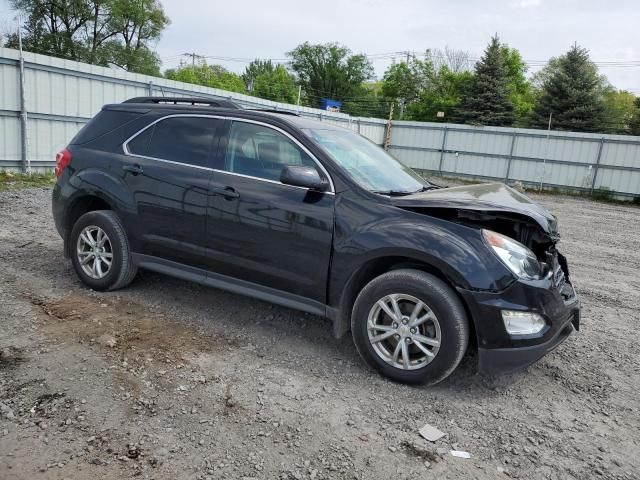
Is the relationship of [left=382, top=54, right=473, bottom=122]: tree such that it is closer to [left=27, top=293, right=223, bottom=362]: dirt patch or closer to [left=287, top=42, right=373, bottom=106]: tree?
[left=287, top=42, right=373, bottom=106]: tree

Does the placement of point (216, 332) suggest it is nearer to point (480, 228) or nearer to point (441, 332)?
point (441, 332)

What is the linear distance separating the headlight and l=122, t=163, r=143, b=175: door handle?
2.96m

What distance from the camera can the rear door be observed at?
4117 millimetres

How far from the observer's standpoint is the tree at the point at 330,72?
221 feet

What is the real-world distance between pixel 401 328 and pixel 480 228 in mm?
837

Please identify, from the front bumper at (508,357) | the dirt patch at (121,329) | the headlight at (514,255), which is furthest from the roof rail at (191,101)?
the front bumper at (508,357)

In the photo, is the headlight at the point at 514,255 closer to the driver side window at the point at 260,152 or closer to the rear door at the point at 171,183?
the driver side window at the point at 260,152

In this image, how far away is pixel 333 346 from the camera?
12.9 feet

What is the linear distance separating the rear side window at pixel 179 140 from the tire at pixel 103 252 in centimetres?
70

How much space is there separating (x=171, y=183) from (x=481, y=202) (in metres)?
2.51

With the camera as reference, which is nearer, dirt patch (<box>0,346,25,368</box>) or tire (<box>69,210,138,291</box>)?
dirt patch (<box>0,346,25,368</box>)

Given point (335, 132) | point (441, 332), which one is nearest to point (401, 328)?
point (441, 332)

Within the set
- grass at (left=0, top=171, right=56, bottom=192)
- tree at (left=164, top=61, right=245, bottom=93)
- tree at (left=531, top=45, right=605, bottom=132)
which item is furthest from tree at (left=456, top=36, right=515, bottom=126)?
tree at (left=164, top=61, right=245, bottom=93)

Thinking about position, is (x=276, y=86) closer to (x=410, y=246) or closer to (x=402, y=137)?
(x=402, y=137)
